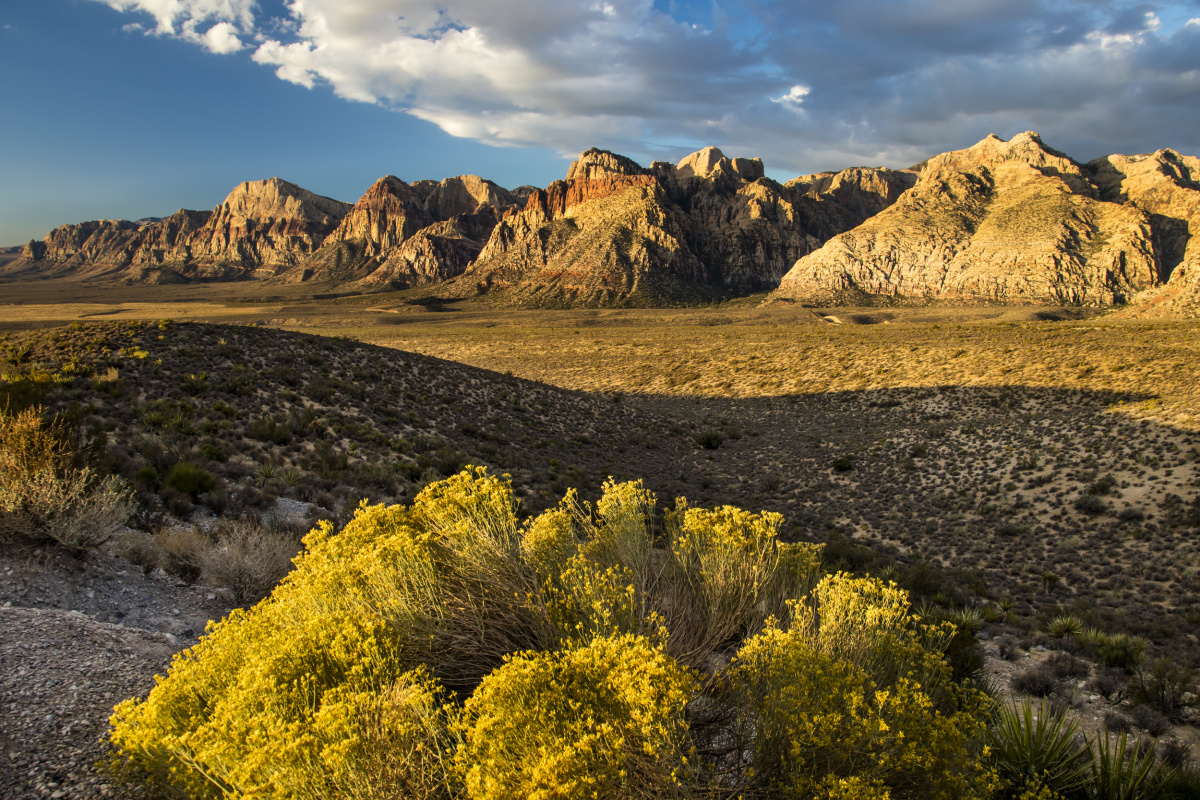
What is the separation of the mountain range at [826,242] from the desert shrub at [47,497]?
87.6 metres

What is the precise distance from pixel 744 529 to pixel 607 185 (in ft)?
563

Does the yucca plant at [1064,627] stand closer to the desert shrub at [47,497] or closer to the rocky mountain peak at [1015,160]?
the desert shrub at [47,497]

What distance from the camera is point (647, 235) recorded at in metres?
144

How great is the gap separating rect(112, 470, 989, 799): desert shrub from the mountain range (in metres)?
82.3

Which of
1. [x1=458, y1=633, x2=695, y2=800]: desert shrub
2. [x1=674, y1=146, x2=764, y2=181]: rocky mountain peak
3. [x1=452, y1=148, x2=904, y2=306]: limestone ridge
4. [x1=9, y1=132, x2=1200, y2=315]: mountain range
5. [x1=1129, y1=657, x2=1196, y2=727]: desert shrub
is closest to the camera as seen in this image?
[x1=458, y1=633, x2=695, y2=800]: desert shrub

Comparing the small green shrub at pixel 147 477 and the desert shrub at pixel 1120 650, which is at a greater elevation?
the small green shrub at pixel 147 477

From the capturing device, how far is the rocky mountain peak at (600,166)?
167875 millimetres

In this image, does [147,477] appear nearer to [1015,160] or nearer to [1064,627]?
[1064,627]

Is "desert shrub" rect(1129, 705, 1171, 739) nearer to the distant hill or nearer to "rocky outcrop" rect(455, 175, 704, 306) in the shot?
the distant hill

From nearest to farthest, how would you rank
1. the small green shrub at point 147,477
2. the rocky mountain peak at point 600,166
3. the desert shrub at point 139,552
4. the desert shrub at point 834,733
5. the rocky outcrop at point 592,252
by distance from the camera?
the desert shrub at point 834,733
the desert shrub at point 139,552
the small green shrub at point 147,477
the rocky outcrop at point 592,252
the rocky mountain peak at point 600,166

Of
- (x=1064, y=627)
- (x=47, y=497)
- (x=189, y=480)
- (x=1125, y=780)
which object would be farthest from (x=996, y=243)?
(x=47, y=497)

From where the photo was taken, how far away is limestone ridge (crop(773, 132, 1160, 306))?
88.2m

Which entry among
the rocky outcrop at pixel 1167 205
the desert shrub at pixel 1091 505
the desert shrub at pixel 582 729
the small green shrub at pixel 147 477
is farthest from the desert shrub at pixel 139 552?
the rocky outcrop at pixel 1167 205

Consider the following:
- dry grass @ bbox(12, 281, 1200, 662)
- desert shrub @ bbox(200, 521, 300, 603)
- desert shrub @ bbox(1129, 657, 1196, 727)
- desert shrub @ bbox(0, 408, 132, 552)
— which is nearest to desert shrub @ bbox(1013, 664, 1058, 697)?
desert shrub @ bbox(1129, 657, 1196, 727)
